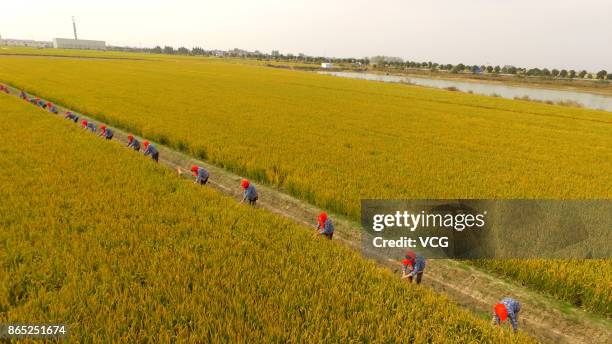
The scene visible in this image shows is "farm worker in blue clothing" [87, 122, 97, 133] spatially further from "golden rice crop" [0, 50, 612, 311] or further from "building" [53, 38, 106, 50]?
"building" [53, 38, 106, 50]

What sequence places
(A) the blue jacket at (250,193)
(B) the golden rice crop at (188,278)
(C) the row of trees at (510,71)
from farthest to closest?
1. (C) the row of trees at (510,71)
2. (A) the blue jacket at (250,193)
3. (B) the golden rice crop at (188,278)

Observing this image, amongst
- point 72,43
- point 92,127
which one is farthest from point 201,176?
point 72,43

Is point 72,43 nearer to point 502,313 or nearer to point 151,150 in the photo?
point 151,150

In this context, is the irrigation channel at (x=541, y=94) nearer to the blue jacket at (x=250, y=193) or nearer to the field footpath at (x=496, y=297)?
the field footpath at (x=496, y=297)

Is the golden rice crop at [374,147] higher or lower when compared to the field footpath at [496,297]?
higher

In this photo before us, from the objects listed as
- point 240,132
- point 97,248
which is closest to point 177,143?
point 240,132

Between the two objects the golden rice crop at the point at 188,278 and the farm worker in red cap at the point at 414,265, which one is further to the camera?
the farm worker in red cap at the point at 414,265

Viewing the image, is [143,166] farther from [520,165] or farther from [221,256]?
[520,165]

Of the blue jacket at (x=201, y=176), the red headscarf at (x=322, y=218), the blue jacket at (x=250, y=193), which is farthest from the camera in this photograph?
the blue jacket at (x=201, y=176)

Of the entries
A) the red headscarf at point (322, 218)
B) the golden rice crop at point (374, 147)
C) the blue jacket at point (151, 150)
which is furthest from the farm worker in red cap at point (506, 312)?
the blue jacket at point (151, 150)
